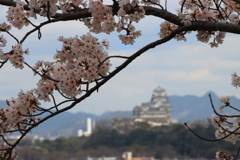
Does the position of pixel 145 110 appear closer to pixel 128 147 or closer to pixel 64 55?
pixel 128 147

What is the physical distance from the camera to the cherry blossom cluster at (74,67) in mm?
3701

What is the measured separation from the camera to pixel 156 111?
385ft

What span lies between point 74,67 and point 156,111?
114 meters

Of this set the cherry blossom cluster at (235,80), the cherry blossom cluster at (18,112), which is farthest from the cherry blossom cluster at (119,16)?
the cherry blossom cluster at (235,80)

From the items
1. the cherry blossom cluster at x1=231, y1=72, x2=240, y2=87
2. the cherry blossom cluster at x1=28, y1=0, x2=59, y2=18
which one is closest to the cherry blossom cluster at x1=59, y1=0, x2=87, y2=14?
the cherry blossom cluster at x1=28, y1=0, x2=59, y2=18

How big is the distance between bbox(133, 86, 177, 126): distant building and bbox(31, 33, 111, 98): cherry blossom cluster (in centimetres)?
10685

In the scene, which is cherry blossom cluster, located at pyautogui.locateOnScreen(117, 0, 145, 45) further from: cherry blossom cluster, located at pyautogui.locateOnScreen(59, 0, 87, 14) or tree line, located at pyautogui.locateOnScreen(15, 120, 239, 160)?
tree line, located at pyautogui.locateOnScreen(15, 120, 239, 160)

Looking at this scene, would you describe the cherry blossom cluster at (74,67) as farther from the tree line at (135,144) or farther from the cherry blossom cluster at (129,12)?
the tree line at (135,144)

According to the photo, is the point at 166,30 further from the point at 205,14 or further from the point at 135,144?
the point at 135,144

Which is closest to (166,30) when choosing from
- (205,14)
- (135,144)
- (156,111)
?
(205,14)

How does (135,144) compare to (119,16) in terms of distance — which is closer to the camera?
(119,16)

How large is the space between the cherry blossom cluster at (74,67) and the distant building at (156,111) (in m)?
107

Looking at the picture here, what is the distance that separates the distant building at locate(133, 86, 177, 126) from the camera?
111938 millimetres

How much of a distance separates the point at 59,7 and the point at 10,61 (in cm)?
51
